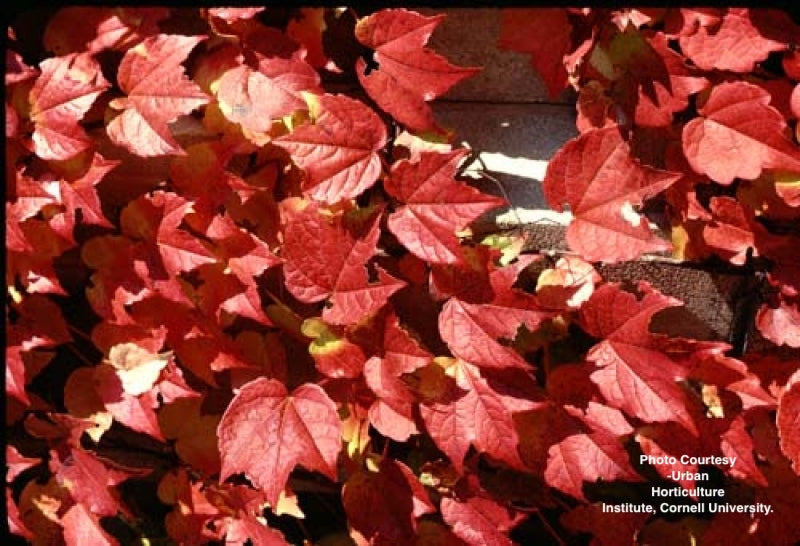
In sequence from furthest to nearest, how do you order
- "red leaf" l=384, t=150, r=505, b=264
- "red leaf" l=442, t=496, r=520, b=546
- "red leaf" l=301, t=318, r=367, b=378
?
"red leaf" l=442, t=496, r=520, b=546, "red leaf" l=301, t=318, r=367, b=378, "red leaf" l=384, t=150, r=505, b=264

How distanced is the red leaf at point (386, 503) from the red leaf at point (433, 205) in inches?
13.8

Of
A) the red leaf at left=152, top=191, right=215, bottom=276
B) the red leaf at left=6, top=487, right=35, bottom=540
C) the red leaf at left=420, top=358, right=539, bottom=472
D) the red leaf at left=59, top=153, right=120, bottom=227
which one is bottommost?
the red leaf at left=6, top=487, right=35, bottom=540

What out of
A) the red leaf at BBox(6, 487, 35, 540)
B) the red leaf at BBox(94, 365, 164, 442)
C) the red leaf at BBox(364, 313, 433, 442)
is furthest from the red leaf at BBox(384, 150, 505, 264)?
the red leaf at BBox(6, 487, 35, 540)

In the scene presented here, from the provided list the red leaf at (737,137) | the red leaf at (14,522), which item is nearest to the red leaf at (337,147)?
the red leaf at (737,137)

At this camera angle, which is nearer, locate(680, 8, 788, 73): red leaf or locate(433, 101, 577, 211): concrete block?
locate(680, 8, 788, 73): red leaf

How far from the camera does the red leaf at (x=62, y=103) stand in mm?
1063

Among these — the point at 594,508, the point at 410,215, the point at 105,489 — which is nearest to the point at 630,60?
the point at 410,215

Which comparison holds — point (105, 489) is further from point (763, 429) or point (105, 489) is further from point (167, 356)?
point (763, 429)

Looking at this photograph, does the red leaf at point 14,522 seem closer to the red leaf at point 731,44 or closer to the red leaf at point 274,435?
the red leaf at point 274,435

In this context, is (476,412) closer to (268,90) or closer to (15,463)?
(268,90)

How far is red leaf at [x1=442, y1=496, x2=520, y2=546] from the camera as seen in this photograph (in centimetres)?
121

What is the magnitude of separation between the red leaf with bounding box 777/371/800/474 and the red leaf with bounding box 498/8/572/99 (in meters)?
0.49

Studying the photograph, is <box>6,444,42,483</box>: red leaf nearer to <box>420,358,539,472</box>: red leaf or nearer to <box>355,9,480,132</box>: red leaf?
<box>420,358,539,472</box>: red leaf

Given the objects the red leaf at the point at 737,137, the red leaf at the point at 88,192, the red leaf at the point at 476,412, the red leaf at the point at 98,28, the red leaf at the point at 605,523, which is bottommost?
the red leaf at the point at 605,523
